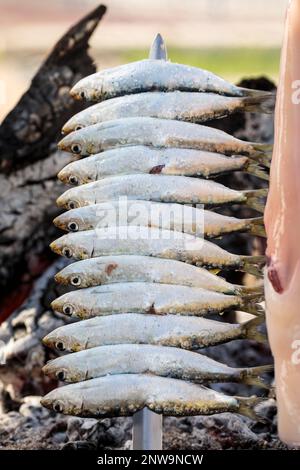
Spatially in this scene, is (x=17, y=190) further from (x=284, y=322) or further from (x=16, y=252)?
(x=284, y=322)

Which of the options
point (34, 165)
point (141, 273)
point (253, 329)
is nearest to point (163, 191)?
point (141, 273)

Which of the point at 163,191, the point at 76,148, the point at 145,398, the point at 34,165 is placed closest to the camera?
the point at 145,398

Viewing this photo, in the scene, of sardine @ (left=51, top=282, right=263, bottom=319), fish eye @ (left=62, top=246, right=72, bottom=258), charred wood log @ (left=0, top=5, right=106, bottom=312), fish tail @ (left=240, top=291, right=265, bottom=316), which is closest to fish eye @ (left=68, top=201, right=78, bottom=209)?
fish eye @ (left=62, top=246, right=72, bottom=258)

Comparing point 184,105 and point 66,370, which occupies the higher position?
point 184,105

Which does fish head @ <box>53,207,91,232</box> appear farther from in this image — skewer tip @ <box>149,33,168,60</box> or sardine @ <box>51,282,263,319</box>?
skewer tip @ <box>149,33,168,60</box>

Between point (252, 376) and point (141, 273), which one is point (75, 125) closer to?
point (141, 273)

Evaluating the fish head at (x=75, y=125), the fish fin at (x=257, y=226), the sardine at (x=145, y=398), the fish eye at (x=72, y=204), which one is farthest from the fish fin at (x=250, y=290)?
the fish head at (x=75, y=125)
